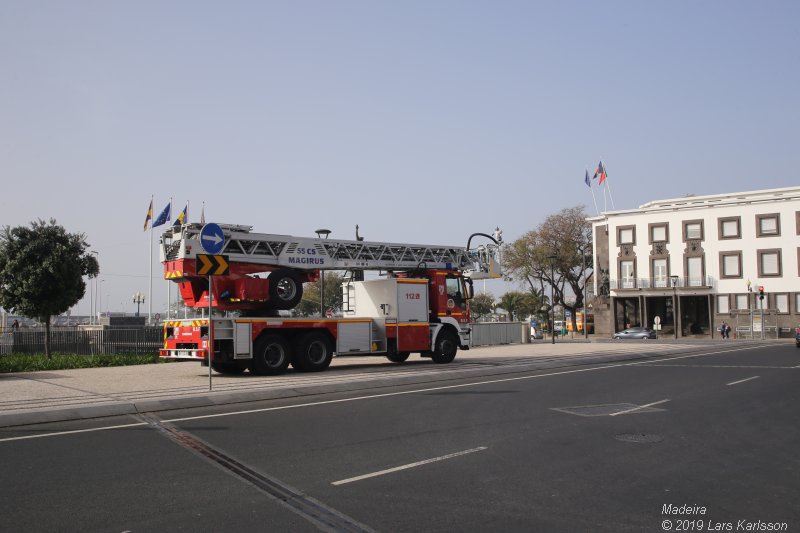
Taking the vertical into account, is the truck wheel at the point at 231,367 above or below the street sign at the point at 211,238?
below

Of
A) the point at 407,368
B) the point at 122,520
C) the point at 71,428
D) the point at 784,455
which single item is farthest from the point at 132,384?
the point at 784,455

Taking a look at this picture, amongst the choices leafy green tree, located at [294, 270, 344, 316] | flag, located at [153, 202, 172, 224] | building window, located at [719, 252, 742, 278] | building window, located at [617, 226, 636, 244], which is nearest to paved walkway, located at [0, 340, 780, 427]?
flag, located at [153, 202, 172, 224]

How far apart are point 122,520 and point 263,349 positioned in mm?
12613

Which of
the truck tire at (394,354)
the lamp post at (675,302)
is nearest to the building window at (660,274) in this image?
the lamp post at (675,302)

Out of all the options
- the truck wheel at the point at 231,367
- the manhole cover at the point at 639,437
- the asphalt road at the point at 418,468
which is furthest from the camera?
the truck wheel at the point at 231,367

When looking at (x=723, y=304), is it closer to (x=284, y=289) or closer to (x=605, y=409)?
(x=284, y=289)

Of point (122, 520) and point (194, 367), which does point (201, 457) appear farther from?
point (194, 367)

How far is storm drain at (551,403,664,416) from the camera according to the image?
11203 mm

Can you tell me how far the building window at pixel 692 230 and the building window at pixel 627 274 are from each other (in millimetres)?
6328

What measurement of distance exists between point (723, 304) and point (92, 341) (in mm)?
59649

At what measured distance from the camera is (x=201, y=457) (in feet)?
26.1

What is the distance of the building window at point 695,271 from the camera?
225 feet

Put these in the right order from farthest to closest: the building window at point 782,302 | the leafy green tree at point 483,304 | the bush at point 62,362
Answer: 1. the leafy green tree at point 483,304
2. the building window at point 782,302
3. the bush at point 62,362

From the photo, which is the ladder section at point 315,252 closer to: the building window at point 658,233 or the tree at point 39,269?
the tree at point 39,269
